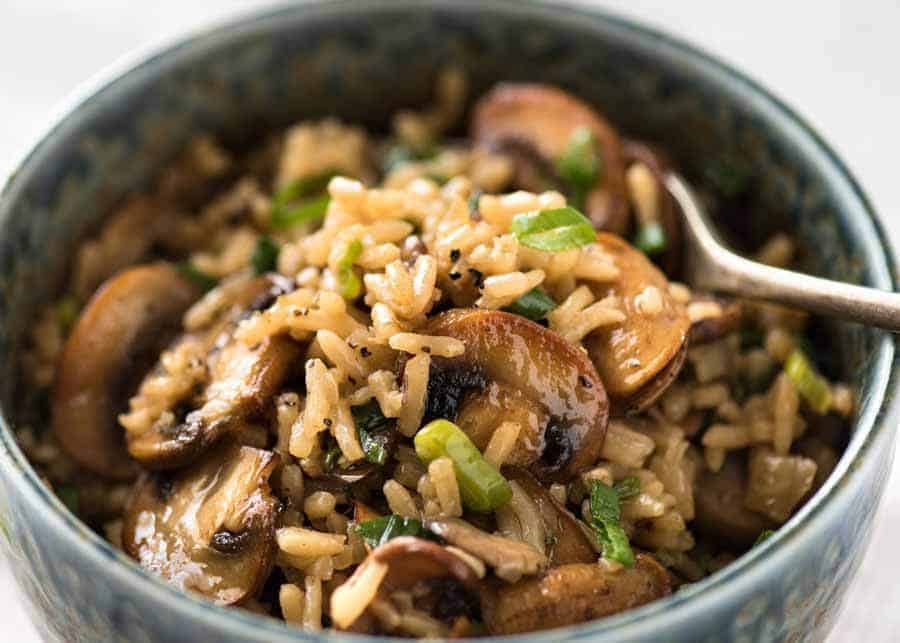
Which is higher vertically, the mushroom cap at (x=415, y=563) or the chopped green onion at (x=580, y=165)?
the chopped green onion at (x=580, y=165)

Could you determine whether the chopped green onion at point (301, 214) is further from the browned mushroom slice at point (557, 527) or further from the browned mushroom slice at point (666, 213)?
the browned mushroom slice at point (557, 527)

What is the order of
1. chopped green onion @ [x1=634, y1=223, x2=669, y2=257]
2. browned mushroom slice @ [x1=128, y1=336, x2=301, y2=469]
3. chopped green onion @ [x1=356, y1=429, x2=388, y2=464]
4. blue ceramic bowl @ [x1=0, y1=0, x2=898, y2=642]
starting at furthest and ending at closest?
chopped green onion @ [x1=634, y1=223, x2=669, y2=257] → browned mushroom slice @ [x1=128, y1=336, x2=301, y2=469] → chopped green onion @ [x1=356, y1=429, x2=388, y2=464] → blue ceramic bowl @ [x1=0, y1=0, x2=898, y2=642]

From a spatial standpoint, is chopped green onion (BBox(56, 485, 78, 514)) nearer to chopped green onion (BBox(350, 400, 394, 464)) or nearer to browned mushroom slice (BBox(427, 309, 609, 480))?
chopped green onion (BBox(350, 400, 394, 464))

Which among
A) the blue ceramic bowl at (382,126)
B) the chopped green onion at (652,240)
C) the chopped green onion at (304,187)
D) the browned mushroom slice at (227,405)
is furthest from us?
the chopped green onion at (304,187)

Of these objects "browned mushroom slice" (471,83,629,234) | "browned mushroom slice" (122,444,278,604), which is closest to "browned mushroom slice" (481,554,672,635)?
"browned mushroom slice" (122,444,278,604)

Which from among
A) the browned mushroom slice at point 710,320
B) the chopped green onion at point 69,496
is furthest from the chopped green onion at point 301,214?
the browned mushroom slice at point 710,320

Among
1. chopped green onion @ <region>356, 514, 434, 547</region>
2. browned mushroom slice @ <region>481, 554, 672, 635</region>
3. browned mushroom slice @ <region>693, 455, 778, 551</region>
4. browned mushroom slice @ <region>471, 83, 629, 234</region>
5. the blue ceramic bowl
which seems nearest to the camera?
the blue ceramic bowl

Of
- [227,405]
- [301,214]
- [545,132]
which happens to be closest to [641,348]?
[227,405]

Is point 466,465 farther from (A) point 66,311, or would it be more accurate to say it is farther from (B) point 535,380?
(A) point 66,311
